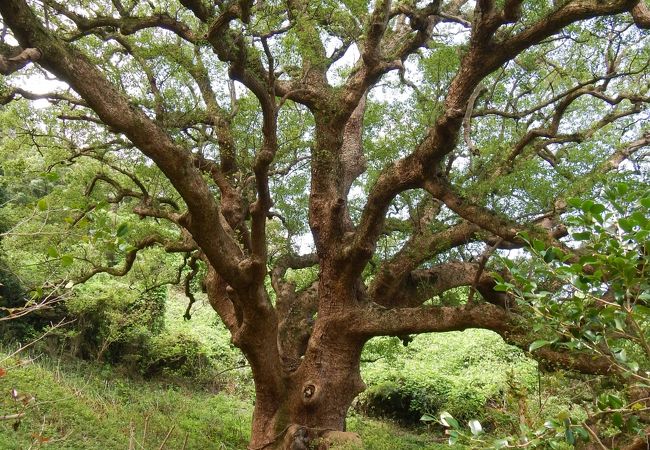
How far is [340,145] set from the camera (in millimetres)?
6754

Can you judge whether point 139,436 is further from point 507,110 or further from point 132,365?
point 507,110

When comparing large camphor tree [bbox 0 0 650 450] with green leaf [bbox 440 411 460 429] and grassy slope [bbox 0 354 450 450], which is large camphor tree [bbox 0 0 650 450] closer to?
grassy slope [bbox 0 354 450 450]

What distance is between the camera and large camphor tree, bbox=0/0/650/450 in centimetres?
468

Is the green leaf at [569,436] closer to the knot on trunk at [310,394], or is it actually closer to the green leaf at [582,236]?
the green leaf at [582,236]

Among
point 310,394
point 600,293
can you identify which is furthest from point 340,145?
point 600,293

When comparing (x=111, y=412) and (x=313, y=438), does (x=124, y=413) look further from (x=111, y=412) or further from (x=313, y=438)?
(x=313, y=438)

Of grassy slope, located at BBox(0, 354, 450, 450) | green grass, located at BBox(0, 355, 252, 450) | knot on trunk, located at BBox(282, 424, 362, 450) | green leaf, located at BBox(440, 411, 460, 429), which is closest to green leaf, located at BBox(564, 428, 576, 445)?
green leaf, located at BBox(440, 411, 460, 429)

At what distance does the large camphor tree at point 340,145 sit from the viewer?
4.68 m

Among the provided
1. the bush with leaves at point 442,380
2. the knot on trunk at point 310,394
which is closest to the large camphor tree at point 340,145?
the knot on trunk at point 310,394

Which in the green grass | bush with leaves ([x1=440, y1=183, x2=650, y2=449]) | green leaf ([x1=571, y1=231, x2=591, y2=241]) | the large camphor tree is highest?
the large camphor tree

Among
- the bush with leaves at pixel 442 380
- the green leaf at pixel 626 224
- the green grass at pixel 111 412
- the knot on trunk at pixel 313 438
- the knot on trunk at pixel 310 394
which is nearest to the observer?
the green leaf at pixel 626 224

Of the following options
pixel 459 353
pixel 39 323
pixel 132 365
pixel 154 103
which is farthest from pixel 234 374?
pixel 154 103

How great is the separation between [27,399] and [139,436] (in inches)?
253

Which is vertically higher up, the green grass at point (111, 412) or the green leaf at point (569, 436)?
the green leaf at point (569, 436)
